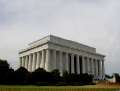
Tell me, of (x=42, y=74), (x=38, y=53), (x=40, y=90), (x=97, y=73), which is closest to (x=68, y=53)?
(x=38, y=53)

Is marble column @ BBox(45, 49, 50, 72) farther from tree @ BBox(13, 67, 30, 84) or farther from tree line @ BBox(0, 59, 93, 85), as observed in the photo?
tree @ BBox(13, 67, 30, 84)

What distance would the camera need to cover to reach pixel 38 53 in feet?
314

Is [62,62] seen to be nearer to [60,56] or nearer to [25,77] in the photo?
[60,56]

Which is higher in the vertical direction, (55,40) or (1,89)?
(55,40)

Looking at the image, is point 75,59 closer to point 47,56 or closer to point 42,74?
point 47,56

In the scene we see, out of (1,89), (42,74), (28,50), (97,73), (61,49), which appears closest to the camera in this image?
(1,89)

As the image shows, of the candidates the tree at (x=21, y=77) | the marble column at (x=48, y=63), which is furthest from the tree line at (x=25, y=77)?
the marble column at (x=48, y=63)

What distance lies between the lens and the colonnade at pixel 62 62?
90438 mm

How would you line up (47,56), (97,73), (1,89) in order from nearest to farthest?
(1,89) → (47,56) → (97,73)

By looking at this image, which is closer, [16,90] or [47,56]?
[16,90]

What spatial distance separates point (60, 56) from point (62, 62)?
3838 millimetres

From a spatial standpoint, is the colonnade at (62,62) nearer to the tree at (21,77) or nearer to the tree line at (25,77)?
the tree line at (25,77)

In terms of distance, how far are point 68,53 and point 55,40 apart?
9.51 m

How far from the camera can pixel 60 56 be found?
9331 cm
